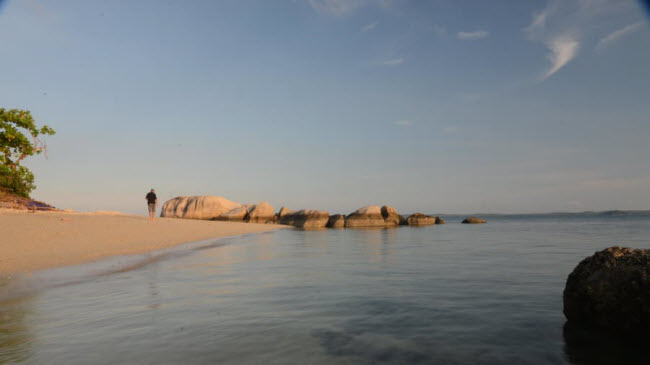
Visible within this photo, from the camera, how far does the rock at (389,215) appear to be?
45.7m

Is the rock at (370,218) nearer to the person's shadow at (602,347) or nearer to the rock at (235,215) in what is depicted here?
the rock at (235,215)

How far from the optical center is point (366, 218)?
44406 millimetres

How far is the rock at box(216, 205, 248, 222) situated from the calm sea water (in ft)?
128

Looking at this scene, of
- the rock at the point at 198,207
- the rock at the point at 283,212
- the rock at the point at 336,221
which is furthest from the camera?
the rock at the point at 283,212

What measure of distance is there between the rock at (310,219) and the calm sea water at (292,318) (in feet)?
117

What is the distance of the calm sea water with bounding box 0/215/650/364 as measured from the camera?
3688 mm

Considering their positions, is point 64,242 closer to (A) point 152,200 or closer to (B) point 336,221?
(A) point 152,200

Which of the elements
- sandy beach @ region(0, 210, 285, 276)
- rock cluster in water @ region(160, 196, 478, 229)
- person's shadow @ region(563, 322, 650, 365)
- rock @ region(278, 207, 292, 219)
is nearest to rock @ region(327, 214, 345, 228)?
rock cluster in water @ region(160, 196, 478, 229)

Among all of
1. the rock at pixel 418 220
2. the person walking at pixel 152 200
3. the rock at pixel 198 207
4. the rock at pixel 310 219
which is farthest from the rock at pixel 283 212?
the person walking at pixel 152 200

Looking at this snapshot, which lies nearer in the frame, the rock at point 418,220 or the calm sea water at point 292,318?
the calm sea water at point 292,318

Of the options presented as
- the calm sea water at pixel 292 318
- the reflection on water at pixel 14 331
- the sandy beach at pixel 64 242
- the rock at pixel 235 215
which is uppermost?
the rock at pixel 235 215

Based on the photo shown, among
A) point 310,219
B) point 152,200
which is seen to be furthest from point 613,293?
point 310,219

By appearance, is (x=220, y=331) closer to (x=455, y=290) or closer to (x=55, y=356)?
(x=55, y=356)

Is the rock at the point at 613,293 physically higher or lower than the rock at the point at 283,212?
lower
